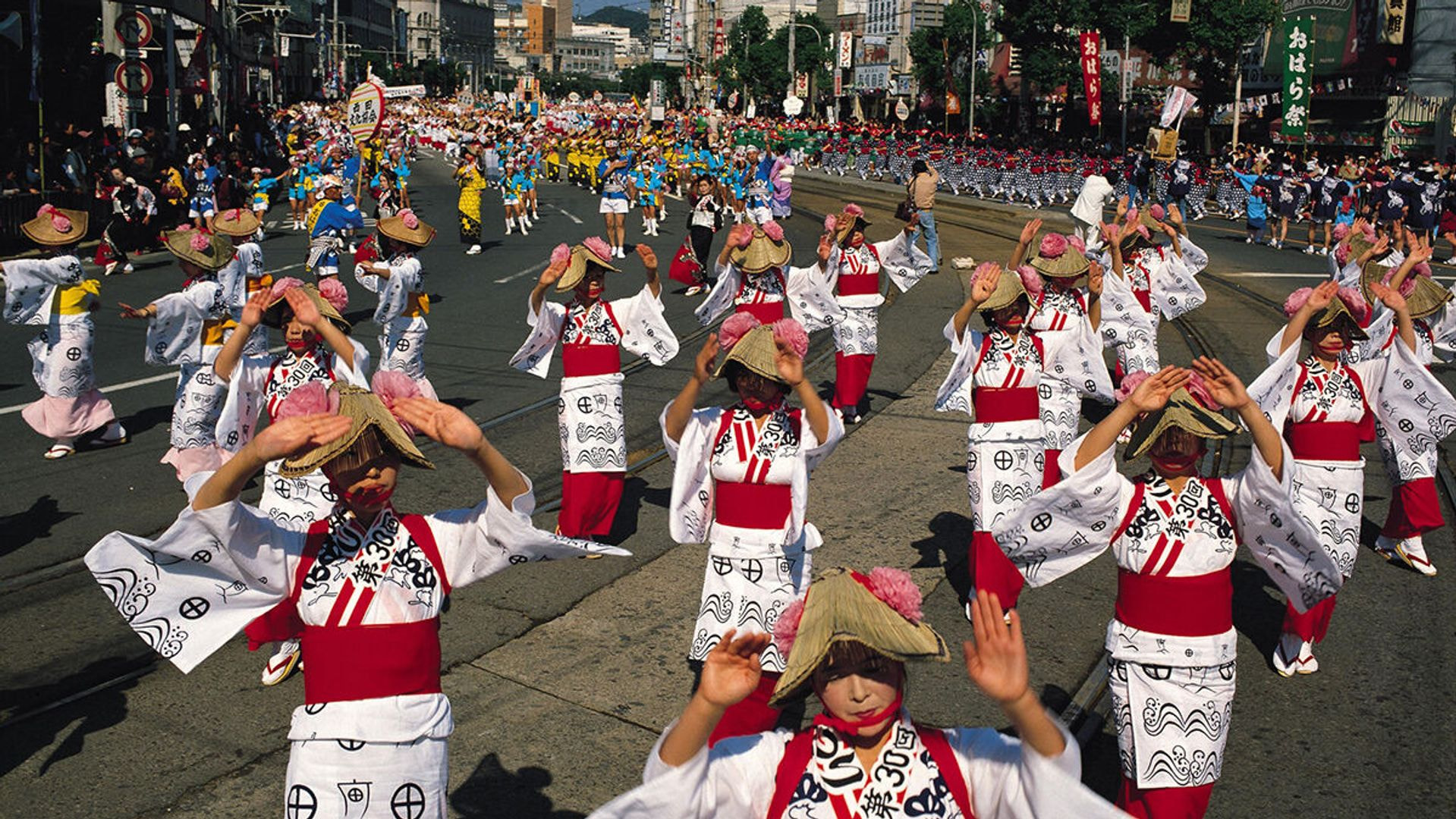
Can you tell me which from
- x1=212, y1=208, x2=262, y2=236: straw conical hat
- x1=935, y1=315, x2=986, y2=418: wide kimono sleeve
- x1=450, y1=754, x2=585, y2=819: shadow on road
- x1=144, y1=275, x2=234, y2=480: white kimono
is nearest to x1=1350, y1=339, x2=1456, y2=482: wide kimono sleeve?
x1=935, y1=315, x2=986, y2=418: wide kimono sleeve

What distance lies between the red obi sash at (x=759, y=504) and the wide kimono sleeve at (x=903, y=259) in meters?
7.01

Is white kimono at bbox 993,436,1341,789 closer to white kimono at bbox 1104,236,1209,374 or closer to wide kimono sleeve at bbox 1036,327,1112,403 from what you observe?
wide kimono sleeve at bbox 1036,327,1112,403

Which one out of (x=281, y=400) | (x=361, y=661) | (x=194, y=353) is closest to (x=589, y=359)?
(x=281, y=400)

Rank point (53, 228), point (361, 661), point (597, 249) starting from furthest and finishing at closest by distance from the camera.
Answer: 1. point (53, 228)
2. point (597, 249)
3. point (361, 661)

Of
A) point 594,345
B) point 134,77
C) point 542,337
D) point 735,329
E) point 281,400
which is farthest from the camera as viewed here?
point 134,77

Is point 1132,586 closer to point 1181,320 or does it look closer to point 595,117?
point 1181,320

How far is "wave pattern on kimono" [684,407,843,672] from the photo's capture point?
5586 mm

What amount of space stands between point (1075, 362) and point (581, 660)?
3.40 m

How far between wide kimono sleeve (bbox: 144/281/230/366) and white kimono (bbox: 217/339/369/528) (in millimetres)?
1782

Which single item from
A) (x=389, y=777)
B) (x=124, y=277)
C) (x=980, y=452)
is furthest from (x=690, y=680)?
(x=124, y=277)

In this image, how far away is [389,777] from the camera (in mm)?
3762

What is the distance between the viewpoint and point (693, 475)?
581cm

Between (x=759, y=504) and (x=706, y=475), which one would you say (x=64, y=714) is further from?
(x=759, y=504)

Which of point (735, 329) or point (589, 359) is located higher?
point (735, 329)
